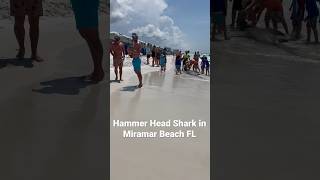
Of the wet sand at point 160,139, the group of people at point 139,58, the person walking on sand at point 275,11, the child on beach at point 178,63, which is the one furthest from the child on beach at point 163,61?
the person walking on sand at point 275,11

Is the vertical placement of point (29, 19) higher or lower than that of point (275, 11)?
lower

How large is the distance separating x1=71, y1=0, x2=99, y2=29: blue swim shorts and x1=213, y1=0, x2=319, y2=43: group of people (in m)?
1.14

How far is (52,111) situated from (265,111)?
1672 millimetres

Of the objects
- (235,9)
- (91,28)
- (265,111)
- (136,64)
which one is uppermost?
(235,9)

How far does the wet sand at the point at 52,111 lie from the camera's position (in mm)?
3428

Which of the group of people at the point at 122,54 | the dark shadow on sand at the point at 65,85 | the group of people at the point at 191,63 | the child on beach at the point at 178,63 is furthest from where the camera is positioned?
the child on beach at the point at 178,63

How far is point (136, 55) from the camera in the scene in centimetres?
415

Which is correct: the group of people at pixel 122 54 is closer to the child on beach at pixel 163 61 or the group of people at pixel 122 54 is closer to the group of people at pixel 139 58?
the group of people at pixel 139 58

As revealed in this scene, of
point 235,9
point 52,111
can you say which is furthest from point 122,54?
point 235,9

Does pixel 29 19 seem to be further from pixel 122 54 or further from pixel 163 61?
pixel 163 61

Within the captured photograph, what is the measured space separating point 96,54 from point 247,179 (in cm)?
151

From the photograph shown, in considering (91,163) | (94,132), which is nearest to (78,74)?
(94,132)

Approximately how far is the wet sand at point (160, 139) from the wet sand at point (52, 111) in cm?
13

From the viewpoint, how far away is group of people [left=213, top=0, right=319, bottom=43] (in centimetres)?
453
